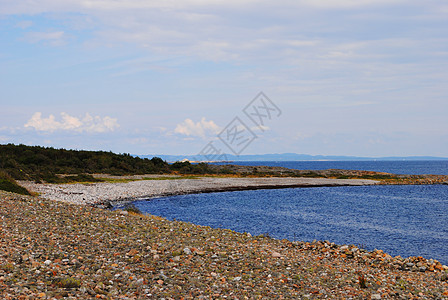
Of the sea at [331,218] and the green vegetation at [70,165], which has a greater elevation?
the green vegetation at [70,165]

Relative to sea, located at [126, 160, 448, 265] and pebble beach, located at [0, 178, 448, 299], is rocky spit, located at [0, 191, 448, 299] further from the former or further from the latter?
sea, located at [126, 160, 448, 265]

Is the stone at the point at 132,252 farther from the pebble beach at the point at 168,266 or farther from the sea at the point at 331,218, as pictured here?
the sea at the point at 331,218

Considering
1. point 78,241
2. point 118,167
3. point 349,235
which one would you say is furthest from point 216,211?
point 118,167

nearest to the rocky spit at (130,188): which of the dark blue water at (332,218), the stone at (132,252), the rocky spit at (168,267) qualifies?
the dark blue water at (332,218)

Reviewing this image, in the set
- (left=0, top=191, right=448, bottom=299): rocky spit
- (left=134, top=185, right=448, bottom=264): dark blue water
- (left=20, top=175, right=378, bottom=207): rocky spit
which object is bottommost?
(left=134, top=185, right=448, bottom=264): dark blue water

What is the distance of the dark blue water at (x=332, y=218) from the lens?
24.1 metres

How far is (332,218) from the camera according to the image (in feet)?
110

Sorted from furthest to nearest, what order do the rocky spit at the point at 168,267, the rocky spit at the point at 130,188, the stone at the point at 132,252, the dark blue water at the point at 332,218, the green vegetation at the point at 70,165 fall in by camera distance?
the green vegetation at the point at 70,165, the rocky spit at the point at 130,188, the dark blue water at the point at 332,218, the stone at the point at 132,252, the rocky spit at the point at 168,267

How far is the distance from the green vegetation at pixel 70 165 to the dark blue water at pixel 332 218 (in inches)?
648

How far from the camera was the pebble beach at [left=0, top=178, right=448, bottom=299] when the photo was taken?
8617 millimetres

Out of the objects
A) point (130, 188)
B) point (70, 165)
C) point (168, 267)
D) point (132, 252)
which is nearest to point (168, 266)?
point (168, 267)

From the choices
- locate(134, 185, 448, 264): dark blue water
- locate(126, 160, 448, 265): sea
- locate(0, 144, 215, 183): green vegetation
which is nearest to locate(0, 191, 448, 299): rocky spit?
locate(126, 160, 448, 265): sea

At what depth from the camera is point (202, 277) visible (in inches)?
387

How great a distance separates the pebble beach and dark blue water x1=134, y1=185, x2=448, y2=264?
834 cm
